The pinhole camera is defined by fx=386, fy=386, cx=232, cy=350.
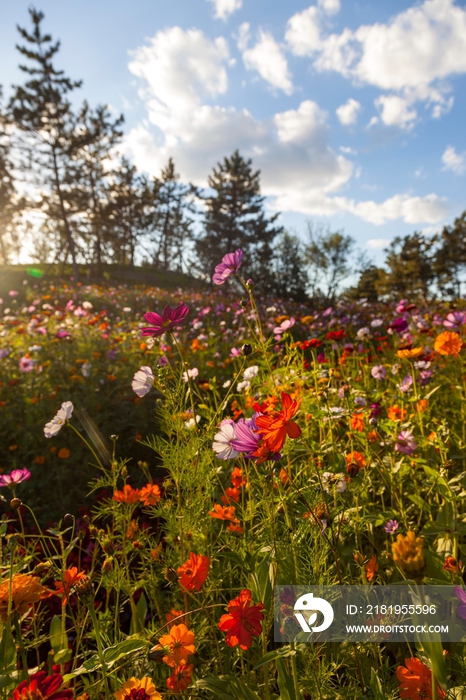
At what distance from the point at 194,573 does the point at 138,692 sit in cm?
23

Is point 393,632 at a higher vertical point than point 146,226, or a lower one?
lower

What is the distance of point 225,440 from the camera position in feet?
3.29

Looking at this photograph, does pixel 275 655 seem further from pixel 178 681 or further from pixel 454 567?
pixel 454 567

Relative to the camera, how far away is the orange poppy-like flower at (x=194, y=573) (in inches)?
33.8

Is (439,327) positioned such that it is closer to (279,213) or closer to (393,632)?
(393,632)

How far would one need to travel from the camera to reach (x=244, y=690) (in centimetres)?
82

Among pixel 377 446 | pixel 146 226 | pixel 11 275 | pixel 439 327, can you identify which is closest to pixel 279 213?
pixel 146 226

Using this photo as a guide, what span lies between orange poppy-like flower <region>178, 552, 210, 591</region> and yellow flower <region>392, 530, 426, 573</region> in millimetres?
587

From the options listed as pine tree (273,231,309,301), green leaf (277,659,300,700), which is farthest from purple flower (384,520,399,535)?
pine tree (273,231,309,301)

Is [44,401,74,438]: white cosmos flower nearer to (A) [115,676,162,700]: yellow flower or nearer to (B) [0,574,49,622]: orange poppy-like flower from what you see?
(B) [0,574,49,622]: orange poppy-like flower

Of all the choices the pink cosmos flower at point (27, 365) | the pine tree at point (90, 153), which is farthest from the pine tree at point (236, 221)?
the pink cosmos flower at point (27, 365)

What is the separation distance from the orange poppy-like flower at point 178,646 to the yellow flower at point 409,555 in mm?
589

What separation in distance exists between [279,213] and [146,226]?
30.6 feet

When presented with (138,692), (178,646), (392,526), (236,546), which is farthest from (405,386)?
(138,692)
